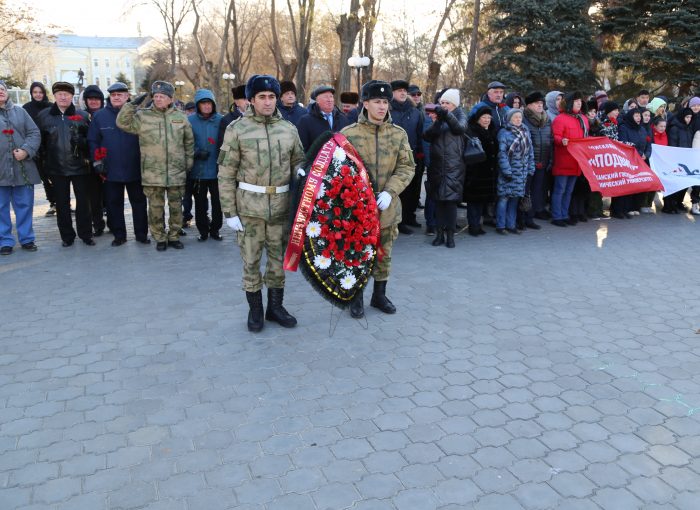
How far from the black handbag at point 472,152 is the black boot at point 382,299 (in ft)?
9.99

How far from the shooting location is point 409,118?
28.9 ft

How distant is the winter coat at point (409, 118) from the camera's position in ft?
28.7

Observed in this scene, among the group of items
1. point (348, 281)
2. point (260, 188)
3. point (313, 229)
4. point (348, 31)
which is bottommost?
point (348, 281)

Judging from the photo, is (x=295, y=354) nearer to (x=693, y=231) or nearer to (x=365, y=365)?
(x=365, y=365)

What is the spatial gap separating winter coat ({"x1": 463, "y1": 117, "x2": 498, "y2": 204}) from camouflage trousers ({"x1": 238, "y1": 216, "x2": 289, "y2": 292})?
4.17 metres

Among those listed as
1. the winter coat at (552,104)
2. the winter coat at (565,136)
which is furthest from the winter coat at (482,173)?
the winter coat at (552,104)

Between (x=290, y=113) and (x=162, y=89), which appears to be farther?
(x=290, y=113)

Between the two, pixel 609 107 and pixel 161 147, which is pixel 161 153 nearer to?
pixel 161 147

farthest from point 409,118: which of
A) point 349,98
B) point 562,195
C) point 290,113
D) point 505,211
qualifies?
point 562,195

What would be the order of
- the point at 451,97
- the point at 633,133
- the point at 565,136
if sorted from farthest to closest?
the point at 633,133, the point at 565,136, the point at 451,97

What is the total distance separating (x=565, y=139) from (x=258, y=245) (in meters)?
6.03

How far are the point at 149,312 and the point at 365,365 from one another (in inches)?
92.8

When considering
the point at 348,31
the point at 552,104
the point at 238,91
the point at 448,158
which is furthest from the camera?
the point at 348,31

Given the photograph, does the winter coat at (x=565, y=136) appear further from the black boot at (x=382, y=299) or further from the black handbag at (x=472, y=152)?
the black boot at (x=382, y=299)
